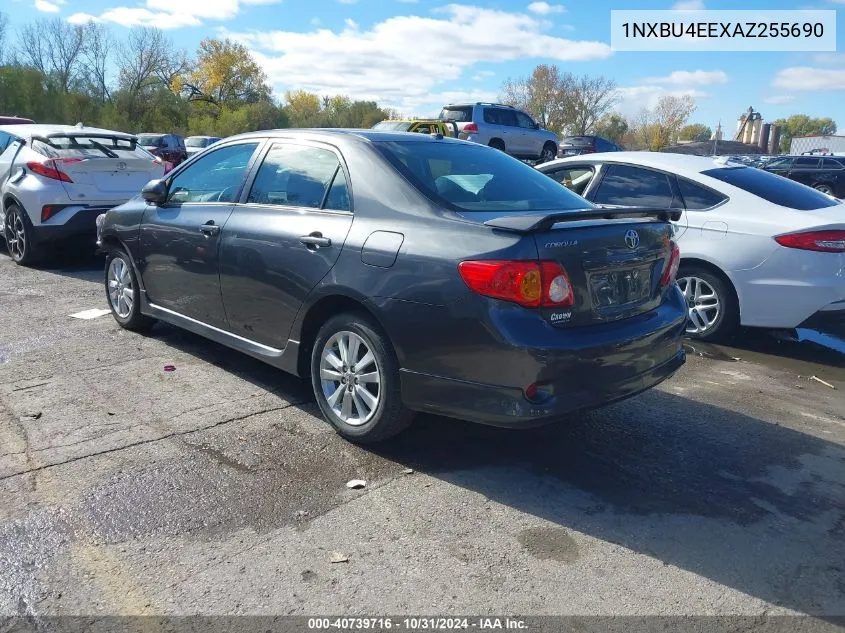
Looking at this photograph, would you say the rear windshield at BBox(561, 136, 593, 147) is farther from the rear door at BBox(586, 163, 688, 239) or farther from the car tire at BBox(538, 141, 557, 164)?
the rear door at BBox(586, 163, 688, 239)

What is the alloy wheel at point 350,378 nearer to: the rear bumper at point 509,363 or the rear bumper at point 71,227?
the rear bumper at point 509,363

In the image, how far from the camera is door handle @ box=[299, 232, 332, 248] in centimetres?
394

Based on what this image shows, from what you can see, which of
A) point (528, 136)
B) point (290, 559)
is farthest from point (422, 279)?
point (528, 136)

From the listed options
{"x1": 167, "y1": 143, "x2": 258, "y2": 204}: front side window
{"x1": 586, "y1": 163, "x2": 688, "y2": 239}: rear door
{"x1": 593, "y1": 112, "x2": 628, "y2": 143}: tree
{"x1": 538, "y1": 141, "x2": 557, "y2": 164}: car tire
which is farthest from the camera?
{"x1": 593, "y1": 112, "x2": 628, "y2": 143}: tree

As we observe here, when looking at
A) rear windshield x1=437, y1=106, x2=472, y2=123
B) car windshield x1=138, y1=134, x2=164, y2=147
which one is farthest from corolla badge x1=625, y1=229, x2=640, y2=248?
car windshield x1=138, y1=134, x2=164, y2=147

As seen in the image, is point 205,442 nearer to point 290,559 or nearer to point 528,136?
point 290,559

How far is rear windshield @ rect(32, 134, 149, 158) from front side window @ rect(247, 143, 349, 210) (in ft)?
16.1

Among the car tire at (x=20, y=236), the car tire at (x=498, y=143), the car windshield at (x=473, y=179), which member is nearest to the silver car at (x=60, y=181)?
the car tire at (x=20, y=236)

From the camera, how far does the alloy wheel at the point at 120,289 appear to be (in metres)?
5.81

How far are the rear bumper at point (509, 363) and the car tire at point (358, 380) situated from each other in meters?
0.13

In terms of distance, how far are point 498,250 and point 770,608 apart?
1774mm

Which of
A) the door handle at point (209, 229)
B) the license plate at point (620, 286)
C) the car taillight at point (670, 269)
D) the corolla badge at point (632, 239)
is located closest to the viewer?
the license plate at point (620, 286)

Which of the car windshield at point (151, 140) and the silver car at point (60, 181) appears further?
the car windshield at point (151, 140)

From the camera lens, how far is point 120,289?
5.95m
